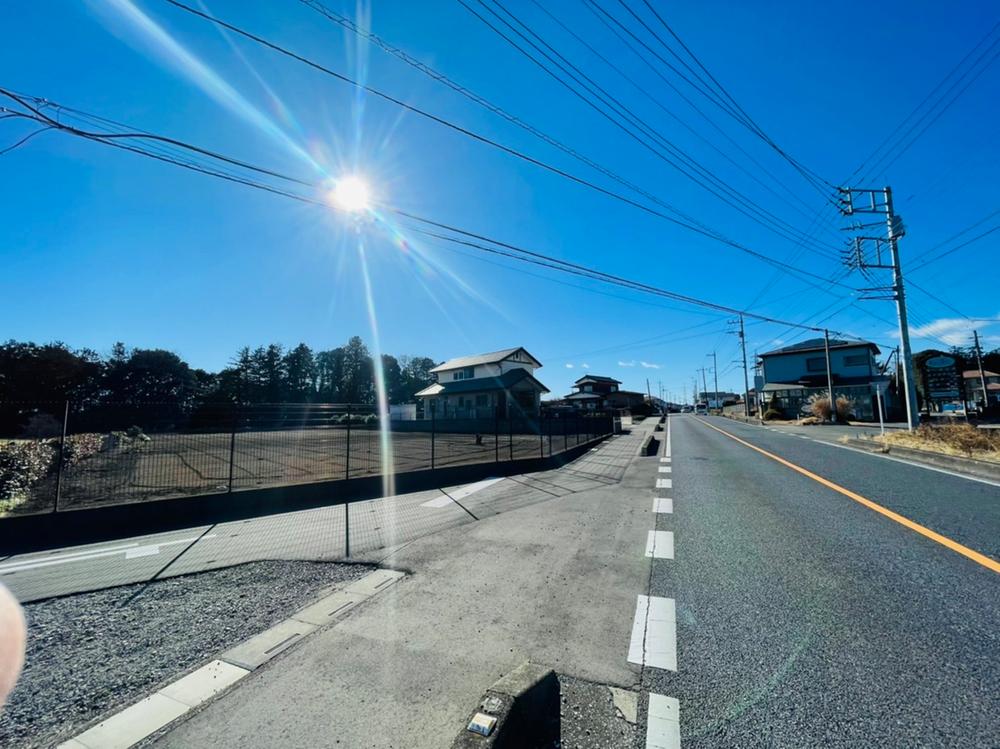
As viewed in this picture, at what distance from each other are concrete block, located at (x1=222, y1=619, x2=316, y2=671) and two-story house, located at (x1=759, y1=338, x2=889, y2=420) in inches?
1771

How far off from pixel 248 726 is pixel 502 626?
174 centimetres

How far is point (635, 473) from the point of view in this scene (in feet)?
36.5

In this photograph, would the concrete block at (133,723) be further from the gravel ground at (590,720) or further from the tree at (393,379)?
the tree at (393,379)

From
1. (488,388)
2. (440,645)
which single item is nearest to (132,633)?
(440,645)

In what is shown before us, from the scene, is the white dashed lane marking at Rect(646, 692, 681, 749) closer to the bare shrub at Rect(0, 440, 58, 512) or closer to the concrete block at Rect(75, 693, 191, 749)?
the concrete block at Rect(75, 693, 191, 749)

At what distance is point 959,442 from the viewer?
34.7 ft

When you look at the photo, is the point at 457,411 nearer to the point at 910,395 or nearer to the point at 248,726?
the point at 910,395

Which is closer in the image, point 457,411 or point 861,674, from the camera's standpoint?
point 861,674

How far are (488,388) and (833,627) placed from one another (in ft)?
107

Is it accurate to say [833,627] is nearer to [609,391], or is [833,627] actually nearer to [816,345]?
[816,345]

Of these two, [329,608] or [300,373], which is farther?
[300,373]

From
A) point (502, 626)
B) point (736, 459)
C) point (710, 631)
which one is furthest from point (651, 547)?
point (736, 459)

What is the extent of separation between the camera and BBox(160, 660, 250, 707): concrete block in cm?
250

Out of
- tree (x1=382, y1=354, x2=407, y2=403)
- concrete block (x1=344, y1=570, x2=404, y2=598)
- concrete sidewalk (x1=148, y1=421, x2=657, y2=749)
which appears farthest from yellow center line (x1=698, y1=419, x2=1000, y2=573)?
tree (x1=382, y1=354, x2=407, y2=403)
